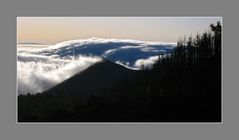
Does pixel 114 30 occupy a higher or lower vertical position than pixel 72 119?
higher

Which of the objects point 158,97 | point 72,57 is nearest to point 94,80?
point 72,57

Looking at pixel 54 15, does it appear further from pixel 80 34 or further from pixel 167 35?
pixel 167 35

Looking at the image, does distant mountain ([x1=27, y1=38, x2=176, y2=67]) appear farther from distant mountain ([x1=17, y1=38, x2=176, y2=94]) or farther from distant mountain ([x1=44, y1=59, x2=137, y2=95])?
distant mountain ([x1=44, y1=59, x2=137, y2=95])

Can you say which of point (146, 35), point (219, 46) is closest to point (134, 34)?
point (146, 35)

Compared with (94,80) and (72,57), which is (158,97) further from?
(72,57)

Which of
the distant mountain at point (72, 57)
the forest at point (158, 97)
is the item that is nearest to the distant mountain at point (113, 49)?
the distant mountain at point (72, 57)

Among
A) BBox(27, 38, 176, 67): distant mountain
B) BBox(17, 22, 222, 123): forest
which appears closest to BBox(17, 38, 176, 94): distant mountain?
BBox(27, 38, 176, 67): distant mountain

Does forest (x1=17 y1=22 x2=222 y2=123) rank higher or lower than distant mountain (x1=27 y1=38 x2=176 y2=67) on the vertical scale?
lower
